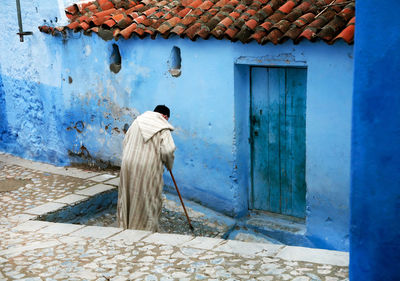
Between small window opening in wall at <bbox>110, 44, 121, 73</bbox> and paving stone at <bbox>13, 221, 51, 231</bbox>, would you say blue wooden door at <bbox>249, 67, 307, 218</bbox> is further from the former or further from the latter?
paving stone at <bbox>13, 221, 51, 231</bbox>

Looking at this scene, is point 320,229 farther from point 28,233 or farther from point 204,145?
point 28,233

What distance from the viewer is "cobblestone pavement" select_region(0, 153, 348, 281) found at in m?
4.29

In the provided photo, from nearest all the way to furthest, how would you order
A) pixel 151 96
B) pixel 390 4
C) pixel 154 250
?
pixel 390 4, pixel 154 250, pixel 151 96

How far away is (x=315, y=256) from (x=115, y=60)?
512 centimetres

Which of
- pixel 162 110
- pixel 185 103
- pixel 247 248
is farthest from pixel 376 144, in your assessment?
pixel 185 103

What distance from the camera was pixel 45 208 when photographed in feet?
22.8

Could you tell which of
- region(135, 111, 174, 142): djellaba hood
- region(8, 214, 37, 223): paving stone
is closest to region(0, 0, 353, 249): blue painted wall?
region(135, 111, 174, 142): djellaba hood

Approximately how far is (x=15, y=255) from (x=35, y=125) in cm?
498

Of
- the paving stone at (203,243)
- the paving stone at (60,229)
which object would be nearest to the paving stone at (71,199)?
the paving stone at (60,229)

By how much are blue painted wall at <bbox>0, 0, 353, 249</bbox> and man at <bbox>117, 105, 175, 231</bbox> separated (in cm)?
131

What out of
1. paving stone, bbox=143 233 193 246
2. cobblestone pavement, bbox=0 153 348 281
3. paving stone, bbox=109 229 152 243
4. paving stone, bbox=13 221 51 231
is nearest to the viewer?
cobblestone pavement, bbox=0 153 348 281

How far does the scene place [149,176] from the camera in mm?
6109

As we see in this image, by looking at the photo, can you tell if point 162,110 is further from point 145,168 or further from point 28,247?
point 28,247

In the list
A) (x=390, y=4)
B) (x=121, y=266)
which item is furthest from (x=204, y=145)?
(x=390, y=4)
